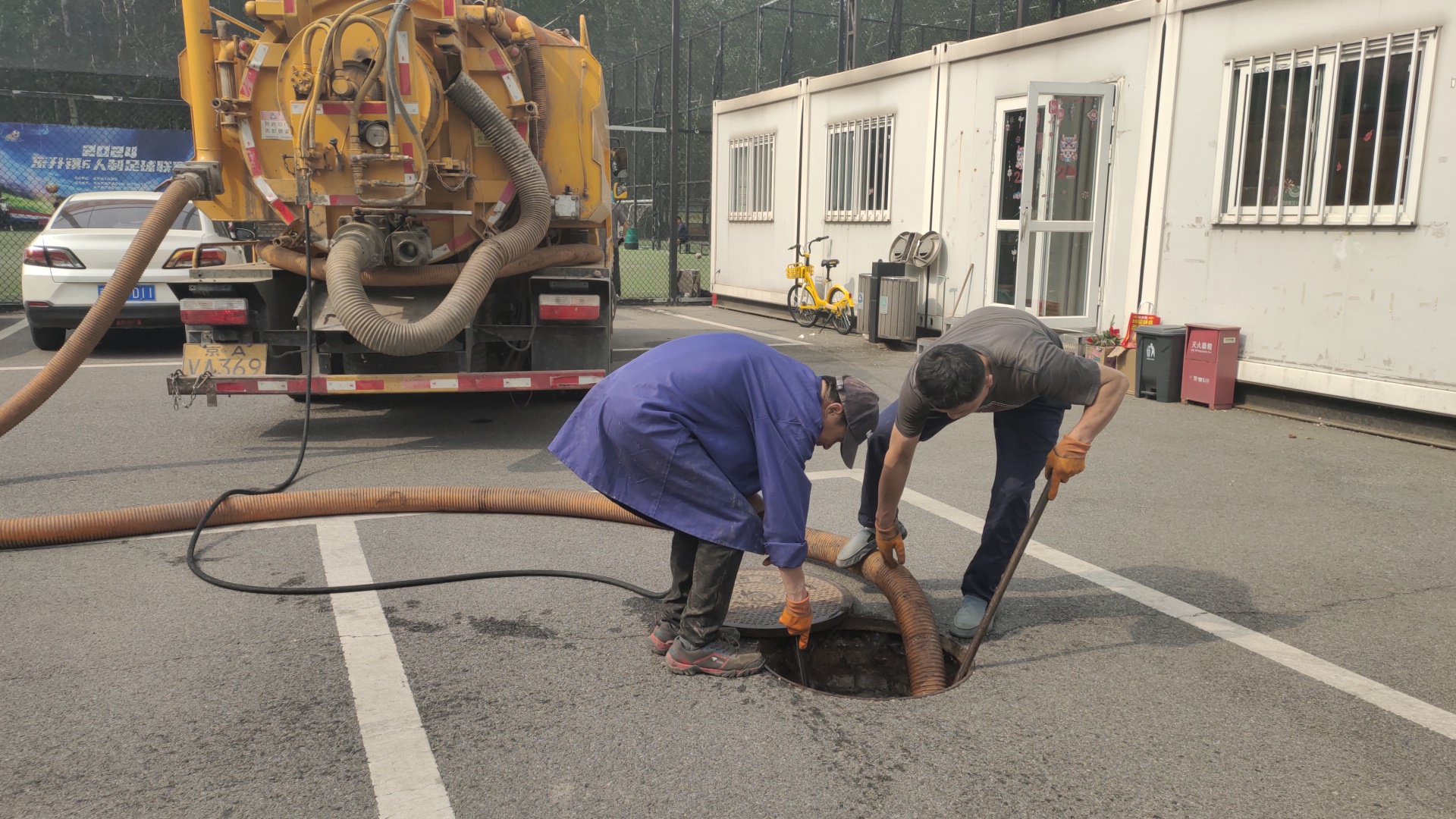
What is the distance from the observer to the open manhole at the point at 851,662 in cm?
390

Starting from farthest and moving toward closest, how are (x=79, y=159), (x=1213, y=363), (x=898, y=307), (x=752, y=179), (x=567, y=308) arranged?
(x=79, y=159)
(x=752, y=179)
(x=898, y=307)
(x=1213, y=363)
(x=567, y=308)

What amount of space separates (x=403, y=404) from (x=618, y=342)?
454 centimetres

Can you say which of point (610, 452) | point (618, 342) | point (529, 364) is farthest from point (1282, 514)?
point (618, 342)

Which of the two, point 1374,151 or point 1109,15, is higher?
point 1109,15

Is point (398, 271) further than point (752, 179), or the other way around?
point (752, 179)

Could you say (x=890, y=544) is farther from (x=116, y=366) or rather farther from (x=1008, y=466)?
(x=116, y=366)

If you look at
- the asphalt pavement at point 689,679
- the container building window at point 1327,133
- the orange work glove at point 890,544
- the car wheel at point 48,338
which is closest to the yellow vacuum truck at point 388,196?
the asphalt pavement at point 689,679

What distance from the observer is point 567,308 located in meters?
7.00

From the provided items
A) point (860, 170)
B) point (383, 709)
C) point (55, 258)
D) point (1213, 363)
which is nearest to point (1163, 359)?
point (1213, 363)

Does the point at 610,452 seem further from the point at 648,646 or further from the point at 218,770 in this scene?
the point at 218,770

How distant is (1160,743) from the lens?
3.08 m

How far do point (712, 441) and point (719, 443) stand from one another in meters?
0.03

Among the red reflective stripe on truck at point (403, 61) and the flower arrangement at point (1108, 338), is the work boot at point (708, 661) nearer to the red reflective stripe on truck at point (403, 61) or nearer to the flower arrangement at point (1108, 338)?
the red reflective stripe on truck at point (403, 61)

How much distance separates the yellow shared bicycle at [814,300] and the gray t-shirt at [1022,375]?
35.5 feet
